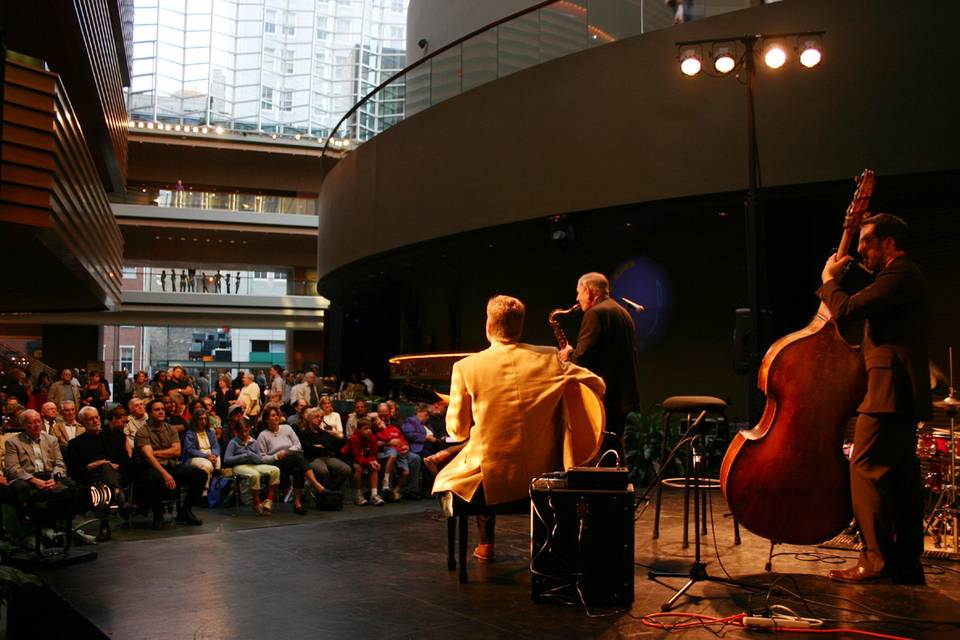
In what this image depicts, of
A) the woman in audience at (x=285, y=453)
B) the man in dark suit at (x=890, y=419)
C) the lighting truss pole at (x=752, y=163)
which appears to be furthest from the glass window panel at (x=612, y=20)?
the man in dark suit at (x=890, y=419)

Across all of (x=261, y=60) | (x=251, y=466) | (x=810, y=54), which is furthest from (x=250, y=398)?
(x=261, y=60)

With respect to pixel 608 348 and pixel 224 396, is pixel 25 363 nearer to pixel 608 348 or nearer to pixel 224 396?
pixel 224 396

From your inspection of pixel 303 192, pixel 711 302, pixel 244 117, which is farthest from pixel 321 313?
pixel 711 302

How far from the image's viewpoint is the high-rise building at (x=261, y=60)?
32.6m

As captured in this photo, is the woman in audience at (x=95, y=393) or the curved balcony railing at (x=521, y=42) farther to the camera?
the woman in audience at (x=95, y=393)

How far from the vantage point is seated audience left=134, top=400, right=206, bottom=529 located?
696cm

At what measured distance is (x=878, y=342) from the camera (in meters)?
3.87

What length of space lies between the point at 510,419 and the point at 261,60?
111ft

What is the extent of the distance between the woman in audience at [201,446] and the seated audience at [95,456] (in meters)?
0.68

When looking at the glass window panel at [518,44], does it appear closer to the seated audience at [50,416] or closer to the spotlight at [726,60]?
the spotlight at [726,60]

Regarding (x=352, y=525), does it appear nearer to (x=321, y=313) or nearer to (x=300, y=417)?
(x=300, y=417)

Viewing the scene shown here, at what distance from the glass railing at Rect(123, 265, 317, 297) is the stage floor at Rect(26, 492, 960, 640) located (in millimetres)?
21034

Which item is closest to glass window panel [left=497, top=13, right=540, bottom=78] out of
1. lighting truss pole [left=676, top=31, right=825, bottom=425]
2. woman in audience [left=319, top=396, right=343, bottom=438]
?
lighting truss pole [left=676, top=31, right=825, bottom=425]

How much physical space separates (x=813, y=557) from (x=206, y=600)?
3.22m
